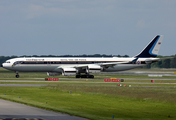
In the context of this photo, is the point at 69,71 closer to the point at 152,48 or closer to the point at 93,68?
the point at 93,68

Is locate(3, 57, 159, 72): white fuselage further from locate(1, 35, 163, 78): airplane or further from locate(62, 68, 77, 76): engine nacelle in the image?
locate(62, 68, 77, 76): engine nacelle

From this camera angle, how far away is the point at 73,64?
2965 inches

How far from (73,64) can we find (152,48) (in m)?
21.6

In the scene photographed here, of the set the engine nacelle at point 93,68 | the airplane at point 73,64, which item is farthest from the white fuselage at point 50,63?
the engine nacelle at point 93,68

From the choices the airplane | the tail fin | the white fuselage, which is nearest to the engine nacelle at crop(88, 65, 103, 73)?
the airplane

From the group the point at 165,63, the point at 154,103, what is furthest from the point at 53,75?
the point at 165,63

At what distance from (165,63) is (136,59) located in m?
127

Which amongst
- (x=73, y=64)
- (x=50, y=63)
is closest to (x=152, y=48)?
(x=73, y=64)

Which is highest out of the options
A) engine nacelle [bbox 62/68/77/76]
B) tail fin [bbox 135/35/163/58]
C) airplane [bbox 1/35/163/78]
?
tail fin [bbox 135/35/163/58]

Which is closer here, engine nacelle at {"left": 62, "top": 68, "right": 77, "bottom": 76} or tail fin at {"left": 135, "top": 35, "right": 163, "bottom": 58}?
engine nacelle at {"left": 62, "top": 68, "right": 77, "bottom": 76}

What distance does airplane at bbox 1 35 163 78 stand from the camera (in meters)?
72.8

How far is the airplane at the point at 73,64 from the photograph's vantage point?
72.8m

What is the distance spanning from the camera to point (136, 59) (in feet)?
255

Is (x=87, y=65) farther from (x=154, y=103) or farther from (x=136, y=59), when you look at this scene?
(x=154, y=103)
